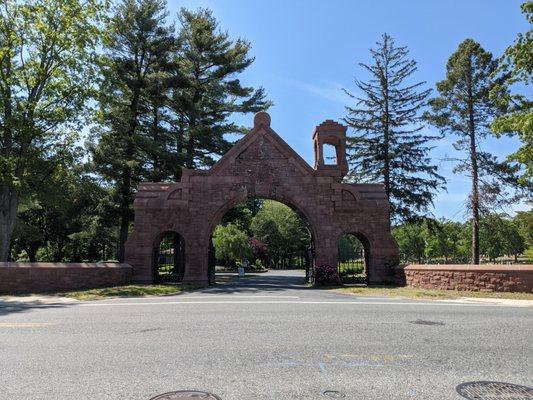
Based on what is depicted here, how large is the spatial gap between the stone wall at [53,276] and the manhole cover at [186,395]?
16.6 m

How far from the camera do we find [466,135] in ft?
100.0

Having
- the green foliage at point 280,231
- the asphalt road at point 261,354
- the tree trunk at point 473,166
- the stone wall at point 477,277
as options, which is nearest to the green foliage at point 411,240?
the green foliage at point 280,231

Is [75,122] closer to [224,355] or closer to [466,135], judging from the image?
[224,355]

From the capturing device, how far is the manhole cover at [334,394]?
461cm

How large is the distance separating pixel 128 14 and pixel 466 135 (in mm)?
25832

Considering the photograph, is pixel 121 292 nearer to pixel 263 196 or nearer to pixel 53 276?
pixel 53 276

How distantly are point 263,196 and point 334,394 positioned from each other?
19658 millimetres

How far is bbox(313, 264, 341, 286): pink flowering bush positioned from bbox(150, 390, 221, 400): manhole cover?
61.2 feet

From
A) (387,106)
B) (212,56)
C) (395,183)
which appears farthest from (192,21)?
(395,183)

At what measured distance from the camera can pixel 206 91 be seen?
3347 cm

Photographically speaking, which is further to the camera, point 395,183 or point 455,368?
point 395,183

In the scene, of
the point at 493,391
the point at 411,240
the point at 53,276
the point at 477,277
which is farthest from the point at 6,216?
the point at 411,240

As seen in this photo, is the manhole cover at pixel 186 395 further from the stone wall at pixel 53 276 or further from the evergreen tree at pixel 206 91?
the evergreen tree at pixel 206 91

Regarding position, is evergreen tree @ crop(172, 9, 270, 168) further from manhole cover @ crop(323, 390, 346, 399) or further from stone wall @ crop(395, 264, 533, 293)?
manhole cover @ crop(323, 390, 346, 399)
